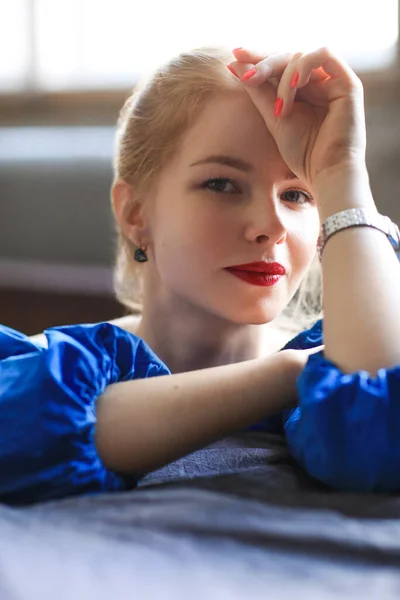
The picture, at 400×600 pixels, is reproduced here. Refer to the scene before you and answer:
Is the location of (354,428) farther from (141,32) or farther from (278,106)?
(141,32)

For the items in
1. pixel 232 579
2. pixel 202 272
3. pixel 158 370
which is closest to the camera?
pixel 232 579

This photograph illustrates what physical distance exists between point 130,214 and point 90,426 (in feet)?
1.81

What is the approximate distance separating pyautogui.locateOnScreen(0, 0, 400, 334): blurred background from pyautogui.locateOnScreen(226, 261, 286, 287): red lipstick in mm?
1126

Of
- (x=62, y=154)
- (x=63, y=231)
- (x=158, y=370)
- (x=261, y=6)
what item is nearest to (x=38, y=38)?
(x=62, y=154)

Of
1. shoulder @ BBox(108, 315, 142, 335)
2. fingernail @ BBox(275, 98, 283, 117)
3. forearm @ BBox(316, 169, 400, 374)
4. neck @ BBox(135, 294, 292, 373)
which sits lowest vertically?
shoulder @ BBox(108, 315, 142, 335)

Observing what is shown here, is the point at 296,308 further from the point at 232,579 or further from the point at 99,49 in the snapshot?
the point at 99,49

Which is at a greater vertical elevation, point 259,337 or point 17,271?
point 259,337

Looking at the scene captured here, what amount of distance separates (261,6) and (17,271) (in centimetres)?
106

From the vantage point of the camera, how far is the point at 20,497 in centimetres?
83

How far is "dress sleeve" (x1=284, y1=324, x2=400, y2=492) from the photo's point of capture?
2.55ft

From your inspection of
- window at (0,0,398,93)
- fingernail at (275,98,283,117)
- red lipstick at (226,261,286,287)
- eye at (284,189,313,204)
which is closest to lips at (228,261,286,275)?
red lipstick at (226,261,286,287)

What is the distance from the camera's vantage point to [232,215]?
108 centimetres

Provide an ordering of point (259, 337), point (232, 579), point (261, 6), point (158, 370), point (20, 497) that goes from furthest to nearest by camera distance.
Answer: point (261, 6) → point (259, 337) → point (158, 370) → point (20, 497) → point (232, 579)

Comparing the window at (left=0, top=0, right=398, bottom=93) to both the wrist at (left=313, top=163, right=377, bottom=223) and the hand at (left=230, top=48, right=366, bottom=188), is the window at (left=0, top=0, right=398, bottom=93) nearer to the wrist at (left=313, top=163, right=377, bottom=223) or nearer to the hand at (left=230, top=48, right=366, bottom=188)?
the hand at (left=230, top=48, right=366, bottom=188)
